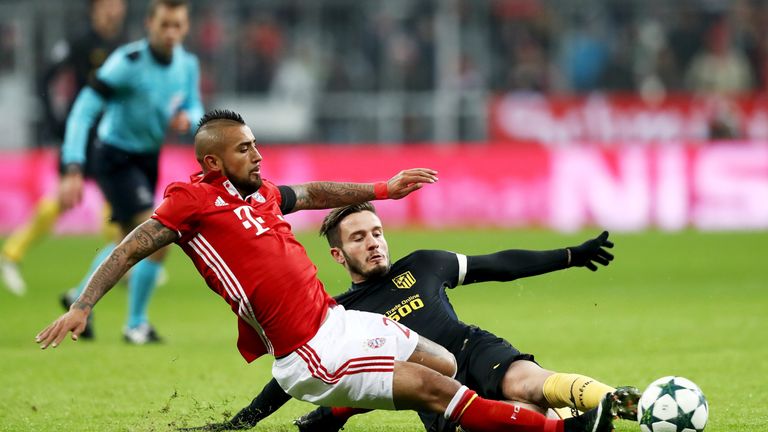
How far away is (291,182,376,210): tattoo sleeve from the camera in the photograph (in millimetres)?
6754

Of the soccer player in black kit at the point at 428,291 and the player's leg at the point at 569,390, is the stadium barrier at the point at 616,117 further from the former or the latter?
the player's leg at the point at 569,390

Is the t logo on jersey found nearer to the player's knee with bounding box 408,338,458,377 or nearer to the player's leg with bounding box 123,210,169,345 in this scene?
the player's knee with bounding box 408,338,458,377

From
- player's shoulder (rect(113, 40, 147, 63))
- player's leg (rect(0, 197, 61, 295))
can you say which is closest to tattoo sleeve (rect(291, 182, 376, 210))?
player's shoulder (rect(113, 40, 147, 63))

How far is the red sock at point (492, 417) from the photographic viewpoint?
18.8ft

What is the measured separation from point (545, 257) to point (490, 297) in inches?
275

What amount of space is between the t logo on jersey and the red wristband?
42 centimetres

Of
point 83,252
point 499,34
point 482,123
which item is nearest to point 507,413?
point 83,252

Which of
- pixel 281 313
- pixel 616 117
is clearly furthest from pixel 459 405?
pixel 616 117

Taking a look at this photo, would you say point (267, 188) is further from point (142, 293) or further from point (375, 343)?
point (142, 293)

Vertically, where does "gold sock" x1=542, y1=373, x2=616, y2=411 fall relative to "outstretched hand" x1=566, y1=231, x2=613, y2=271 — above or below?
below

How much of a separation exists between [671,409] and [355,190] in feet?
6.70

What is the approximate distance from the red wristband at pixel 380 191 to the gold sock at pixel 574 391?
1300 millimetres

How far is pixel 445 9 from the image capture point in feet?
75.9

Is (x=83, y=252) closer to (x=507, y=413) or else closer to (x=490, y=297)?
(x=490, y=297)
